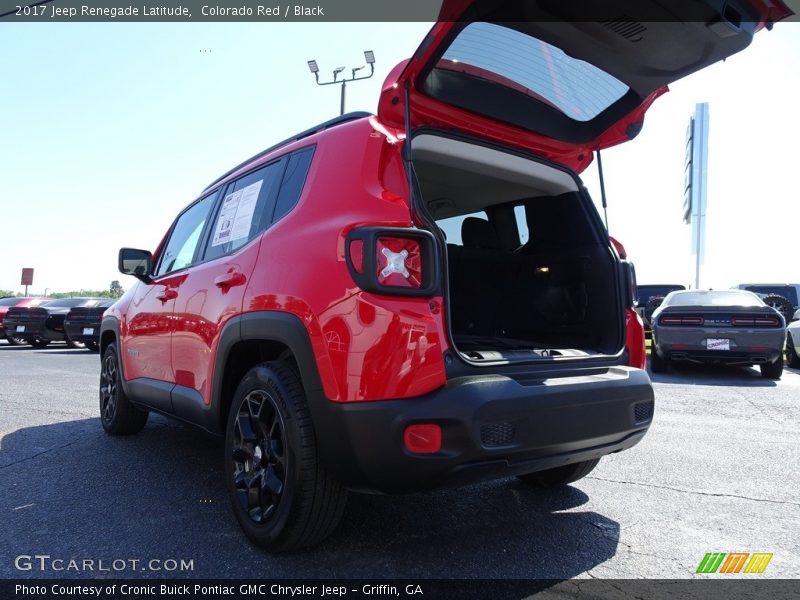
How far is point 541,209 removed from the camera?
3.42 meters

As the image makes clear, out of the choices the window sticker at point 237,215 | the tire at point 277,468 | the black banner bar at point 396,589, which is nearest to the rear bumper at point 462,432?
the tire at point 277,468

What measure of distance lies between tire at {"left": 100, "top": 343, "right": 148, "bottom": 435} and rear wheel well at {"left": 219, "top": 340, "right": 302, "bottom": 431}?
6.00ft

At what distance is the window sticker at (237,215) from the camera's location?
2998 millimetres

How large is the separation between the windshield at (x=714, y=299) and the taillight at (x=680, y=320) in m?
0.37

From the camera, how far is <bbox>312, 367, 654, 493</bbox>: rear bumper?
2008 millimetres

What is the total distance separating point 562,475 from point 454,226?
158 cm

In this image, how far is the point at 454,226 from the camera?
11.7 feet

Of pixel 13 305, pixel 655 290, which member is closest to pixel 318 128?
pixel 655 290

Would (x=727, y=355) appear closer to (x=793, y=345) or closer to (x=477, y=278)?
(x=793, y=345)

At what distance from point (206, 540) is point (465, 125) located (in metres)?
2.19

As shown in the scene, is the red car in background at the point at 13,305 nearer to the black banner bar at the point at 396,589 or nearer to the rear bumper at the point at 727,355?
the rear bumper at the point at 727,355

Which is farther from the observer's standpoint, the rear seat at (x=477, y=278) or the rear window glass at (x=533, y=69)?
the rear seat at (x=477, y=278)

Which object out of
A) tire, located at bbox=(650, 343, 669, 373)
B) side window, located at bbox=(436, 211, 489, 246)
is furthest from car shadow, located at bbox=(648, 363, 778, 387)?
side window, located at bbox=(436, 211, 489, 246)

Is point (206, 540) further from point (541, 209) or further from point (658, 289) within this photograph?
point (658, 289)
